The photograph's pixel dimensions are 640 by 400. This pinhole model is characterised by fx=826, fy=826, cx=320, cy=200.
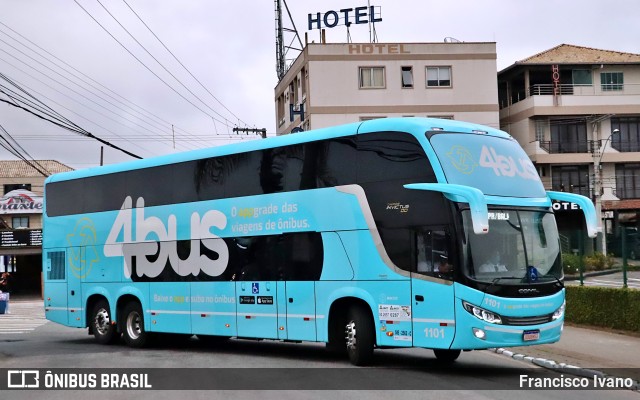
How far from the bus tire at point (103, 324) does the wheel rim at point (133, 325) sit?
590mm

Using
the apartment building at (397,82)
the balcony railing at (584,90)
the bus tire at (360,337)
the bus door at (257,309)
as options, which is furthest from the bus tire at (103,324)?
the balcony railing at (584,90)

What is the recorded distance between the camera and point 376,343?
14.7 metres

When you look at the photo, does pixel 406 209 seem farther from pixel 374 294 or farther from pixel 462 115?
pixel 462 115

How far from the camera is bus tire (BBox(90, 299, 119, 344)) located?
69.4 ft

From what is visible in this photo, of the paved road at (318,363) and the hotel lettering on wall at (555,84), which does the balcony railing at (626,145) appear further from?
the paved road at (318,363)

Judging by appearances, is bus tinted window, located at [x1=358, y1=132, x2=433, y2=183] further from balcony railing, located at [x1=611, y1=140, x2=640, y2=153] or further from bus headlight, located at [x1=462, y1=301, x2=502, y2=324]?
balcony railing, located at [x1=611, y1=140, x2=640, y2=153]

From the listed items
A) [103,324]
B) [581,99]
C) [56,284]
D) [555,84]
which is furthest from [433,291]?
[581,99]

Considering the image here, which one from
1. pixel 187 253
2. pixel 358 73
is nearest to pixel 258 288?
pixel 187 253

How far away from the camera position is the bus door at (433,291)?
1345 centimetres

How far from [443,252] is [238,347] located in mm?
8249

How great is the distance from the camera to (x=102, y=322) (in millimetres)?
21375

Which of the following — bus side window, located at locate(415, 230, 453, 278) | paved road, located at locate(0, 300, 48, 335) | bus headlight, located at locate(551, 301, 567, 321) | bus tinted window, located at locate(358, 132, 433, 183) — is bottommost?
paved road, located at locate(0, 300, 48, 335)

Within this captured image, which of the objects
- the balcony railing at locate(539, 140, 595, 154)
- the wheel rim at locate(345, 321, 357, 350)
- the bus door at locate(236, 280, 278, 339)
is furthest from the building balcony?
the wheel rim at locate(345, 321, 357, 350)

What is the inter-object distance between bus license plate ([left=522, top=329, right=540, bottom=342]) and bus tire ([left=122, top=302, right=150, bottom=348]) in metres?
10.2
